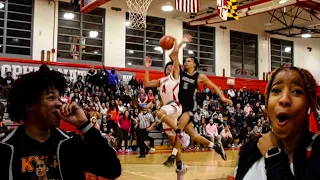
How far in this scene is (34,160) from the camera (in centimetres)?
226

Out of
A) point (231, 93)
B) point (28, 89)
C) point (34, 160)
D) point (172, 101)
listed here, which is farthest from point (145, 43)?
point (34, 160)

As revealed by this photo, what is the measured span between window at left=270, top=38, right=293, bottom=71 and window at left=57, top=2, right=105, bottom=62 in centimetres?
1304

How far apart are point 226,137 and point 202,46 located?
26.1 ft

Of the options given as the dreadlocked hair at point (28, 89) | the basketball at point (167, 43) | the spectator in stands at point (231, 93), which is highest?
the basketball at point (167, 43)

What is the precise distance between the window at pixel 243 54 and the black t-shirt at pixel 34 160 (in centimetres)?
2389

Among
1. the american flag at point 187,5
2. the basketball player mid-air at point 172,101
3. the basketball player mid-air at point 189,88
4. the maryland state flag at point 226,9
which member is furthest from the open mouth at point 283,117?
the american flag at point 187,5

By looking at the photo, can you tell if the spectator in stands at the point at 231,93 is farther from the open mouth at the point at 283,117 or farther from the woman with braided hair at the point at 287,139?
the open mouth at the point at 283,117

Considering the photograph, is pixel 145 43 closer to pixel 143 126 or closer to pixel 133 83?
pixel 133 83

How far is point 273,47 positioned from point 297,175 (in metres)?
27.6

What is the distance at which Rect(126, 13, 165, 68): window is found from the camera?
70.9 ft

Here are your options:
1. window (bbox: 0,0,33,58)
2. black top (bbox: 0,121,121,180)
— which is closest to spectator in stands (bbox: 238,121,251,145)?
window (bbox: 0,0,33,58)

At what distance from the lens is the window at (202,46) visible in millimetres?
23844

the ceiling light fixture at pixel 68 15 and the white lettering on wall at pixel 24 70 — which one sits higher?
the ceiling light fixture at pixel 68 15

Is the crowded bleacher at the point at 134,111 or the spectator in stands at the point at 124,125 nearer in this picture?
the spectator in stands at the point at 124,125
